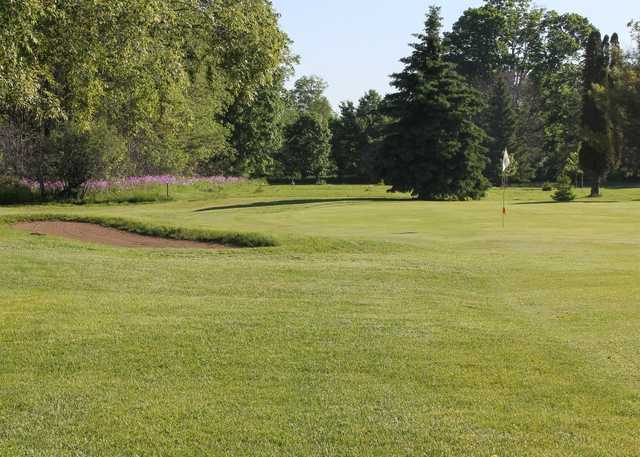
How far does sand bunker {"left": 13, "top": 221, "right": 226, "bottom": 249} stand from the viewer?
19.2m

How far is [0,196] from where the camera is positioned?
37094 millimetres

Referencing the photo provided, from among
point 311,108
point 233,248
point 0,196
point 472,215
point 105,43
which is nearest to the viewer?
point 105,43

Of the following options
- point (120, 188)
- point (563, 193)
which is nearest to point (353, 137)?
point (563, 193)

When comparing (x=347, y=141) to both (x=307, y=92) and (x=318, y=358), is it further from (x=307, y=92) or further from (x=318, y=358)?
(x=318, y=358)

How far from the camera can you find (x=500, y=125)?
74188mm

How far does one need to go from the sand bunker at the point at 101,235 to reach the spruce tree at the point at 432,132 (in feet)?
81.5

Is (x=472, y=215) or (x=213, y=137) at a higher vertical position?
(x=213, y=137)

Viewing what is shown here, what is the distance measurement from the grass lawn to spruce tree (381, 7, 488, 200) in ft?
97.8

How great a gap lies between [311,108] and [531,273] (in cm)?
11175

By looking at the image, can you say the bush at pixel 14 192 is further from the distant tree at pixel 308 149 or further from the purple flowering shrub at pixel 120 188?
the distant tree at pixel 308 149

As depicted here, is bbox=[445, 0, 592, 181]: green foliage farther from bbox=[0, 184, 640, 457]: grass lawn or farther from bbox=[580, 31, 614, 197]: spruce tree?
bbox=[0, 184, 640, 457]: grass lawn

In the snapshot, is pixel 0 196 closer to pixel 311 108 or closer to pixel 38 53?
pixel 38 53

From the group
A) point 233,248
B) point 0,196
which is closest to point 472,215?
point 233,248

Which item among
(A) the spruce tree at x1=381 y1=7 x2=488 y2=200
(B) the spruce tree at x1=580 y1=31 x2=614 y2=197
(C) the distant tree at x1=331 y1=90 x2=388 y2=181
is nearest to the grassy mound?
(A) the spruce tree at x1=381 y1=7 x2=488 y2=200
